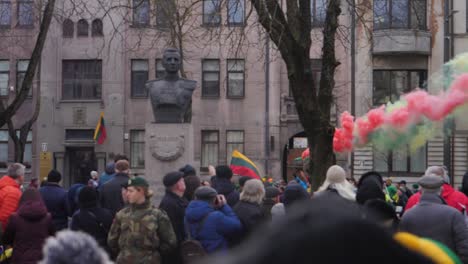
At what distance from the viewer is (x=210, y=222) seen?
319 inches

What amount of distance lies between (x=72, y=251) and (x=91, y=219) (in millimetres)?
6532

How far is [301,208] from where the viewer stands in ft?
4.89

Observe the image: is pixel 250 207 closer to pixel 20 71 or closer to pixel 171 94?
pixel 171 94

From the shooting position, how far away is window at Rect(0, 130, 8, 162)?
38.0 metres

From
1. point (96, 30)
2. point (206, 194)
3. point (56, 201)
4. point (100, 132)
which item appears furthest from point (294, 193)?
point (96, 30)

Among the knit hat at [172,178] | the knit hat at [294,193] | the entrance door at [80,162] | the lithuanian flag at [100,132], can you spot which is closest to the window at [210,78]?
the lithuanian flag at [100,132]

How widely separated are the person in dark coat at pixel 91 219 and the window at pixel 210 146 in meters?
28.6

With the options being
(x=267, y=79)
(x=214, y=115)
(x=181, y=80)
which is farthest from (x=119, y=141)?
(x=181, y=80)

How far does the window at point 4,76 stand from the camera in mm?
37938

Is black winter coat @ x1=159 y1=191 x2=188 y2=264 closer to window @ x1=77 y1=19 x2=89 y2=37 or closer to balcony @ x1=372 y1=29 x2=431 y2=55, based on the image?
balcony @ x1=372 y1=29 x2=431 y2=55

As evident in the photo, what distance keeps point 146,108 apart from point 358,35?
1083 cm

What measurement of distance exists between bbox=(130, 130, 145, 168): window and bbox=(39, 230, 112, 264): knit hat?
115 ft

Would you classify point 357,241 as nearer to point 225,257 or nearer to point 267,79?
point 225,257

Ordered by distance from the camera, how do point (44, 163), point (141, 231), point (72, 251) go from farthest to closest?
point (44, 163)
point (141, 231)
point (72, 251)
